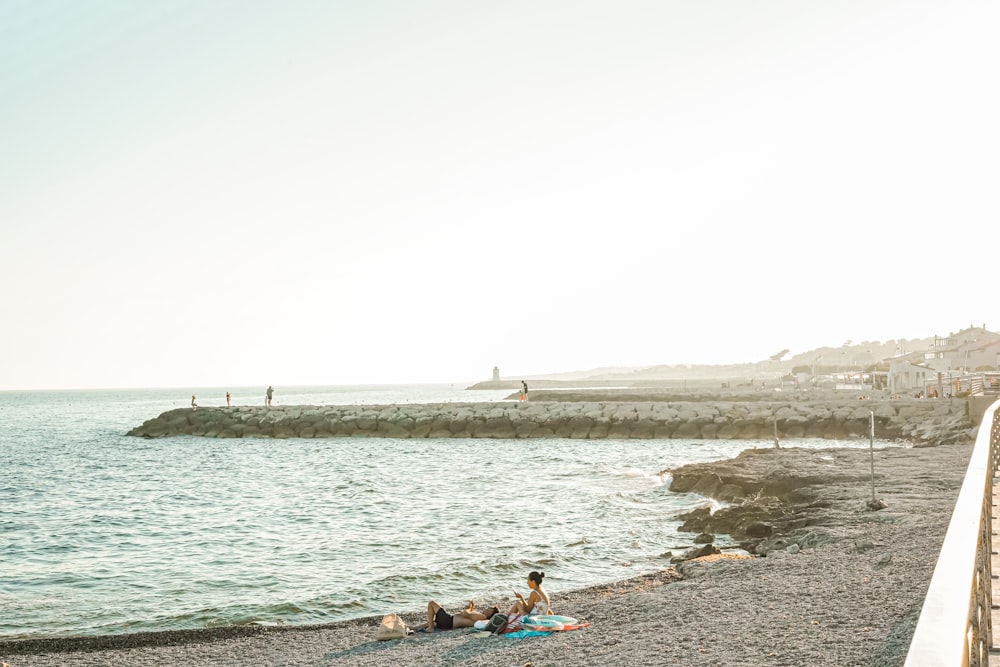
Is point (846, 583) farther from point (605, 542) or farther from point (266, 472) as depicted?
point (266, 472)

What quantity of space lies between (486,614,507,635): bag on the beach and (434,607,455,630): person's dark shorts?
24.0 inches

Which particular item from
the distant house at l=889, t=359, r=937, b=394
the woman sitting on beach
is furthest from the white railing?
the distant house at l=889, t=359, r=937, b=394

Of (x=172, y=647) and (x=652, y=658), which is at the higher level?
(x=652, y=658)

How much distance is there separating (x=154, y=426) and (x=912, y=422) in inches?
1770

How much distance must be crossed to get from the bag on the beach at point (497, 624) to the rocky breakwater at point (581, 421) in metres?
24.0

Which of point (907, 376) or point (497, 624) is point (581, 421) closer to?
point (907, 376)

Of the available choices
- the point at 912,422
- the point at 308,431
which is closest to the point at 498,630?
the point at 912,422

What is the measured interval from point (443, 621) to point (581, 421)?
33.8m

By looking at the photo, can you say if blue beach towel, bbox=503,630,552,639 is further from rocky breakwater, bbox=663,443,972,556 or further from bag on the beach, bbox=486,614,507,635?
rocky breakwater, bbox=663,443,972,556

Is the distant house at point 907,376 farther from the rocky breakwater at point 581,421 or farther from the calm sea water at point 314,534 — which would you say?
the calm sea water at point 314,534

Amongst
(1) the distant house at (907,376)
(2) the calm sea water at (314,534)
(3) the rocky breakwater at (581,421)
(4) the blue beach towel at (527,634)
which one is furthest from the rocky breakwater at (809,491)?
(1) the distant house at (907,376)

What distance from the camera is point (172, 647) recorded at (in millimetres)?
10281

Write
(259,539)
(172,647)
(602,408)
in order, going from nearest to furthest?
(172,647) < (259,539) < (602,408)

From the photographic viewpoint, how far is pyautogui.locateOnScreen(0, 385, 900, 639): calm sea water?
40.8 feet
